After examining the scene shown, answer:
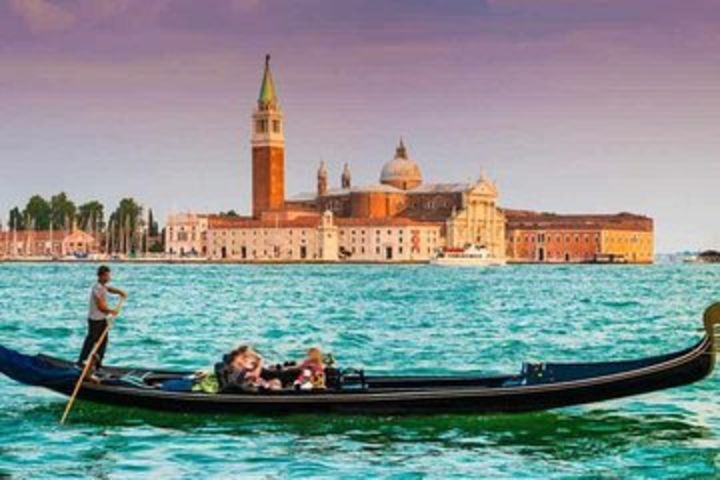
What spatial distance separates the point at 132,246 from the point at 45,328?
84.8m

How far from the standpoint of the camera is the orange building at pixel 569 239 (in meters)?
105

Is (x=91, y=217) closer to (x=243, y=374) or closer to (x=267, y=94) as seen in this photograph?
(x=267, y=94)

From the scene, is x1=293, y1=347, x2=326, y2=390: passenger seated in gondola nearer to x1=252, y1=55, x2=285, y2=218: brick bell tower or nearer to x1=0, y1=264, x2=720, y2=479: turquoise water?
x1=0, y1=264, x2=720, y2=479: turquoise water

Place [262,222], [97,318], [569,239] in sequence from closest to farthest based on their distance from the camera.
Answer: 1. [97,318]
2. [262,222]
3. [569,239]

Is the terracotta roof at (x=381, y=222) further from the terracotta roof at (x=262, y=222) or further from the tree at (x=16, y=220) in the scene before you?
the tree at (x=16, y=220)

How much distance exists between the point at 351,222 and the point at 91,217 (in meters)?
23.0

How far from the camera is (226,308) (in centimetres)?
3086

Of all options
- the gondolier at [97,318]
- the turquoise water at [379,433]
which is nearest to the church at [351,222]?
the turquoise water at [379,433]

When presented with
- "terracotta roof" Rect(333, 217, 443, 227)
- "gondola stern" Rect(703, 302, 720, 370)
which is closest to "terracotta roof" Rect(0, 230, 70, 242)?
"terracotta roof" Rect(333, 217, 443, 227)

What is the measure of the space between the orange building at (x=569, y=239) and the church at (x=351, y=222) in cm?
12

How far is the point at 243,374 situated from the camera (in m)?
9.32

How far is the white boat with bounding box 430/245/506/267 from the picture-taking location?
95.9 meters

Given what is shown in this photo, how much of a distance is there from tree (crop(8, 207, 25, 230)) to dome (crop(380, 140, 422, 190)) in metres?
28.2

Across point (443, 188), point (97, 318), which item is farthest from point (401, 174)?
point (97, 318)
